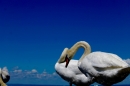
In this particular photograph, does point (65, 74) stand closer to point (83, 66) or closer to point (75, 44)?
point (75, 44)

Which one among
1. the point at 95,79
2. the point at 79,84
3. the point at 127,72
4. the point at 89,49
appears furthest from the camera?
the point at 79,84

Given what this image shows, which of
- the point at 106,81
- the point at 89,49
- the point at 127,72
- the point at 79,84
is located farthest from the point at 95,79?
the point at 79,84

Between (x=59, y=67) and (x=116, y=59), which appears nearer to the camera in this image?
(x=116, y=59)

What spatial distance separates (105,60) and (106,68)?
0.25 metres

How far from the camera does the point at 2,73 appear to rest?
1648 cm

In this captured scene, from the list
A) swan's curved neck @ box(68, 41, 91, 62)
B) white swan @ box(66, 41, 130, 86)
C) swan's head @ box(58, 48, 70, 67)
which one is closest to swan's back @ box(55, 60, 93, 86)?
swan's head @ box(58, 48, 70, 67)

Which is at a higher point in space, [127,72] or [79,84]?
[79,84]

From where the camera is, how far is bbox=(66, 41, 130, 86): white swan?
12812mm

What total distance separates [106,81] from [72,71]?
534 cm

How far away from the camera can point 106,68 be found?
13117 mm

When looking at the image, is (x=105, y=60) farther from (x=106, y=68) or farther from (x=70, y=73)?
(x=70, y=73)

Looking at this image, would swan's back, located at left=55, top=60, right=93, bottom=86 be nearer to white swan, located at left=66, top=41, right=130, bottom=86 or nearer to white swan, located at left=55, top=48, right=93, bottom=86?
white swan, located at left=55, top=48, right=93, bottom=86

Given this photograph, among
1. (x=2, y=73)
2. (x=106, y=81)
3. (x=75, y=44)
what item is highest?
(x=75, y=44)

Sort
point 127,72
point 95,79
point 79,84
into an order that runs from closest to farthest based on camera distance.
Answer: point 127,72, point 95,79, point 79,84
